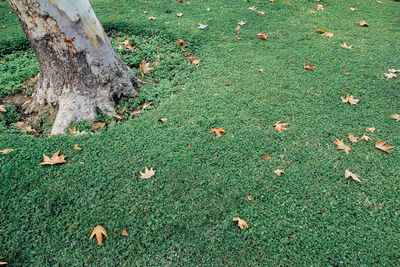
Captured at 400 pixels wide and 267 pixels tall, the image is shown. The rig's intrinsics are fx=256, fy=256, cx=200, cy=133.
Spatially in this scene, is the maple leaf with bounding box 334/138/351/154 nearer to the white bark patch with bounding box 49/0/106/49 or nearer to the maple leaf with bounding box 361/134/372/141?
the maple leaf with bounding box 361/134/372/141

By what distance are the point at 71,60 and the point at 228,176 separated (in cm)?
229

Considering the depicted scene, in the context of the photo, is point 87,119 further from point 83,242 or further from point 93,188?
point 83,242

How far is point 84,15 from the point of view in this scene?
Answer: 9.69ft

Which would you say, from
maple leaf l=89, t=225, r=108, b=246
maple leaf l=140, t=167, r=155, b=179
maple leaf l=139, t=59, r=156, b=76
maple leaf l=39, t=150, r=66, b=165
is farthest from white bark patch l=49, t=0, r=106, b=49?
maple leaf l=89, t=225, r=108, b=246

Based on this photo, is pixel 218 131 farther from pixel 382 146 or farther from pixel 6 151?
pixel 6 151

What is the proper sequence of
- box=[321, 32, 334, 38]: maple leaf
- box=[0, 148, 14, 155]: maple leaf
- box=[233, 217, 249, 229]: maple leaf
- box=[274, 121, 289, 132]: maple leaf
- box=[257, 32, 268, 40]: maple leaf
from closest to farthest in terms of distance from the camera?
Answer: box=[233, 217, 249, 229]: maple leaf → box=[0, 148, 14, 155]: maple leaf → box=[274, 121, 289, 132]: maple leaf → box=[257, 32, 268, 40]: maple leaf → box=[321, 32, 334, 38]: maple leaf

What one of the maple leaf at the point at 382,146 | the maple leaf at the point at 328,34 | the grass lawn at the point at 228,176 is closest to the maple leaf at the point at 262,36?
the grass lawn at the point at 228,176

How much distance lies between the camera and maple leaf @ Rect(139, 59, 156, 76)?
13.4 feet

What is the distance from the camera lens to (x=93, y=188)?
8.23 feet

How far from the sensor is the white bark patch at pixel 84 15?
2.78 metres

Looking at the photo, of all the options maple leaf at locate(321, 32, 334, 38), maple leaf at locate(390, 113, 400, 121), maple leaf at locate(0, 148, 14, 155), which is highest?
maple leaf at locate(0, 148, 14, 155)

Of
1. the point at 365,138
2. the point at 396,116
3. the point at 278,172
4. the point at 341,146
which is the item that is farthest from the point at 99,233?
the point at 396,116

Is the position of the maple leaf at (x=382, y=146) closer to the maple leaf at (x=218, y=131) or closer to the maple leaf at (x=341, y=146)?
the maple leaf at (x=341, y=146)

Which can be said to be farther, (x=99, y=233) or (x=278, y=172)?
(x=278, y=172)
